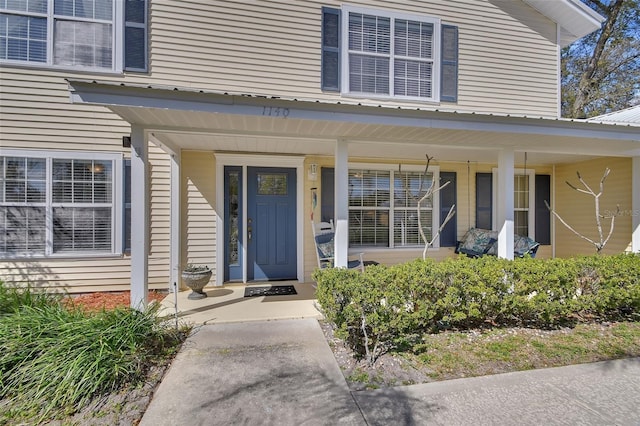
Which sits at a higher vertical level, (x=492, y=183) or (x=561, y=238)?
(x=492, y=183)

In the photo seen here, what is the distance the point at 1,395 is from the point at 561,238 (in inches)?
366

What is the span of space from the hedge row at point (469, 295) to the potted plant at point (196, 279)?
85.2 inches

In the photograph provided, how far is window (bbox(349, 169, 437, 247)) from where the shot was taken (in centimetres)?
621

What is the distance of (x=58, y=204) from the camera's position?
4844 mm

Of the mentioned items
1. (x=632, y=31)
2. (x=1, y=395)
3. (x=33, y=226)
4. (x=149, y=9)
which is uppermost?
(x=632, y=31)

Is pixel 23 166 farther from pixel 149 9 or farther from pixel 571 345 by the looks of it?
pixel 571 345

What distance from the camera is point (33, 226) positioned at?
4797 mm

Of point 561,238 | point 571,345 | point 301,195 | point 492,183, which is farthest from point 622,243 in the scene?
point 301,195

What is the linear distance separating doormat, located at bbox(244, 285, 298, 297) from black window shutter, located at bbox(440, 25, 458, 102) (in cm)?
478

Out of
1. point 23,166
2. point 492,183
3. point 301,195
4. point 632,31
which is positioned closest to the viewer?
point 23,166

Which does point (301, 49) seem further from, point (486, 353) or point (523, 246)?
point (523, 246)

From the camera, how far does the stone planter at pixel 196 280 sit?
4.71 meters

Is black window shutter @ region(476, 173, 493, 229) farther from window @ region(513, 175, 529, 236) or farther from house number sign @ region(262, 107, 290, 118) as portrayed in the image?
house number sign @ region(262, 107, 290, 118)

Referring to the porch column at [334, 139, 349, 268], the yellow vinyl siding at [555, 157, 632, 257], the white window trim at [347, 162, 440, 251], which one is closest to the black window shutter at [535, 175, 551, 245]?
the yellow vinyl siding at [555, 157, 632, 257]
